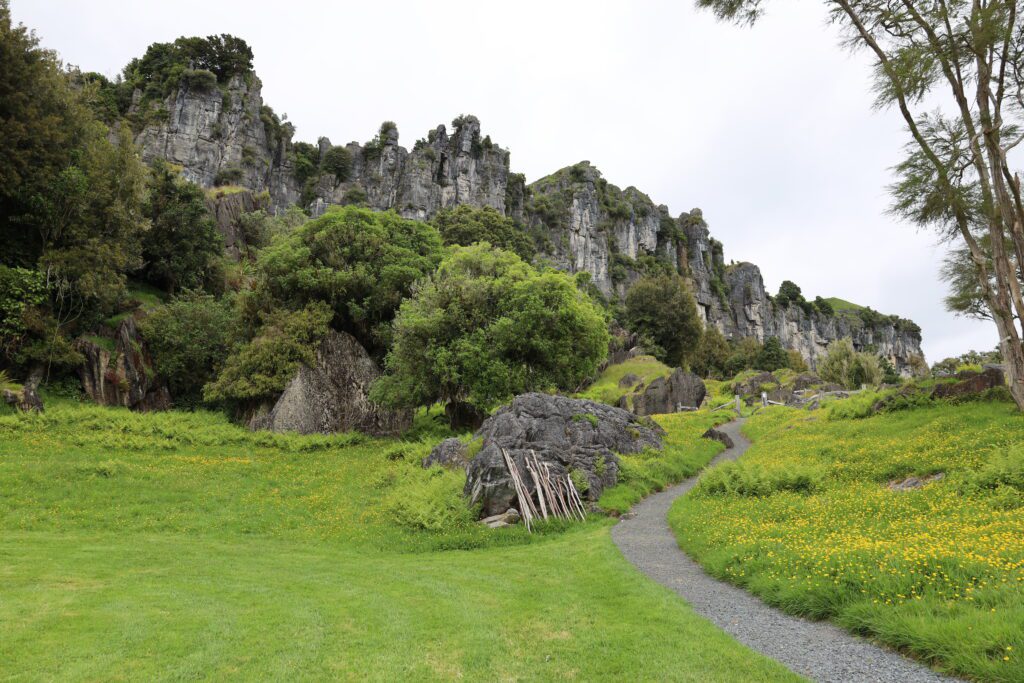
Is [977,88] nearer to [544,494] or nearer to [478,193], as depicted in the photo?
[544,494]

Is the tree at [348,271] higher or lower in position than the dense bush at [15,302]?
higher

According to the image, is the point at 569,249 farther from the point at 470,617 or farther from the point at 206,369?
the point at 470,617

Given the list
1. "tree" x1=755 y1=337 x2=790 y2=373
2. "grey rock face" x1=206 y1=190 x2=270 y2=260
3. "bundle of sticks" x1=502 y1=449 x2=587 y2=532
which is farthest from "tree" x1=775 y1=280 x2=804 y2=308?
"bundle of sticks" x1=502 y1=449 x2=587 y2=532

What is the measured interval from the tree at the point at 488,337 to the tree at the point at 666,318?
150 ft

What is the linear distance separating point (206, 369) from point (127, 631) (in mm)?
34028

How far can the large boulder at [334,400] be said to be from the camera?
109 ft

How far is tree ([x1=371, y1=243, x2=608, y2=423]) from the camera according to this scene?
29.4m

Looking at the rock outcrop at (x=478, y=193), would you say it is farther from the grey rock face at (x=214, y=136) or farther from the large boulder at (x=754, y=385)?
the large boulder at (x=754, y=385)

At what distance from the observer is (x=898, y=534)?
33.4 feet

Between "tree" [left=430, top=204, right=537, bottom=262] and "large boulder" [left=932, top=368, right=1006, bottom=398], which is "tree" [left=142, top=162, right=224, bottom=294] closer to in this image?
"tree" [left=430, top=204, right=537, bottom=262]

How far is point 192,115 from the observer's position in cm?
7325

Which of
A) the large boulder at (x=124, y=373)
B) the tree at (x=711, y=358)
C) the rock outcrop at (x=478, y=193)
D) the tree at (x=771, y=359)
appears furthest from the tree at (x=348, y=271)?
the tree at (x=771, y=359)

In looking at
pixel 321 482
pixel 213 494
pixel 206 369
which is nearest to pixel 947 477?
pixel 321 482

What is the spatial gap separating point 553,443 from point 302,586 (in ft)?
38.9
